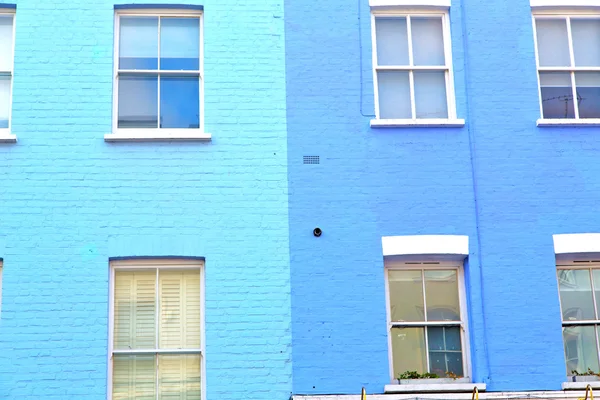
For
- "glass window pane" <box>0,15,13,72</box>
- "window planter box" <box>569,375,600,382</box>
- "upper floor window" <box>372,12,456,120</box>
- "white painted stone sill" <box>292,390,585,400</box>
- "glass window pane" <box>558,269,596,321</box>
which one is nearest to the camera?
"white painted stone sill" <box>292,390,585,400</box>

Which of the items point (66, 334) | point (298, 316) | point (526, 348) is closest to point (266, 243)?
point (298, 316)

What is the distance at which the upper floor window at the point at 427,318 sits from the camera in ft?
37.3

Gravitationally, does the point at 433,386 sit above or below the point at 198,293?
below

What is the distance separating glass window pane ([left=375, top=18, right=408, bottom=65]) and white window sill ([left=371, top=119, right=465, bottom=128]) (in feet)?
3.04

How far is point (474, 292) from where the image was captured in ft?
37.3

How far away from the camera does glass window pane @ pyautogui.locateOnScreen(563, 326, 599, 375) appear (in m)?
11.5

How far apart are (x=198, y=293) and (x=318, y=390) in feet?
6.24

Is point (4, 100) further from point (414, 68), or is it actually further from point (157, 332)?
point (414, 68)

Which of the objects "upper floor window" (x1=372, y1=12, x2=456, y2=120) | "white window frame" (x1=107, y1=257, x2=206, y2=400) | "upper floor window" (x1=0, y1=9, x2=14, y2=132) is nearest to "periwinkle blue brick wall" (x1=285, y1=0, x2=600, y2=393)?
"upper floor window" (x1=372, y1=12, x2=456, y2=120)

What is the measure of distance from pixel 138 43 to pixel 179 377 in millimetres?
4397

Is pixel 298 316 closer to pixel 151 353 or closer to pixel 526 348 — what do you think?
pixel 151 353

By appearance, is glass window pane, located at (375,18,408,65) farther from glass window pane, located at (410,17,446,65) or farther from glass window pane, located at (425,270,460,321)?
glass window pane, located at (425,270,460,321)

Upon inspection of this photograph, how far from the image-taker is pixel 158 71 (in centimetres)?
1192

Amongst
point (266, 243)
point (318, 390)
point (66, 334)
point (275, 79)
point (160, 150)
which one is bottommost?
point (318, 390)
